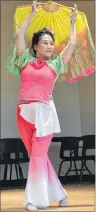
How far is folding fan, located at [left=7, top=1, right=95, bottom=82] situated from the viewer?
11.5 ft

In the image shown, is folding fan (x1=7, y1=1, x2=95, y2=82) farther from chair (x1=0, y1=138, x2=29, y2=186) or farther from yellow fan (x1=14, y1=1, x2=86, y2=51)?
chair (x1=0, y1=138, x2=29, y2=186)

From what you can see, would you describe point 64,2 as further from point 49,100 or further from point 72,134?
point 49,100

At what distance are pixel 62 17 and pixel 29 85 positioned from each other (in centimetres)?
73

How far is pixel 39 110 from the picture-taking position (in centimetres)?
315

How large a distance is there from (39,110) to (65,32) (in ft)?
2.63

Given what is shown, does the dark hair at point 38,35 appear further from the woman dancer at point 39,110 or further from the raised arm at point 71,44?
the raised arm at point 71,44

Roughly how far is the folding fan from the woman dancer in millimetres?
257

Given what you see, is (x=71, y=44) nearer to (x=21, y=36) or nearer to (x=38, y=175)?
(x=21, y=36)

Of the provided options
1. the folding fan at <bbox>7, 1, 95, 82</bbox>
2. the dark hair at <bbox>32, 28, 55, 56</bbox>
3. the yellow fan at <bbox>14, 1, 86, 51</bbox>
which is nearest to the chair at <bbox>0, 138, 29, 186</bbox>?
the folding fan at <bbox>7, 1, 95, 82</bbox>

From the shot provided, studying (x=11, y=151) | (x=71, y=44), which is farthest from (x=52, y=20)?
(x=11, y=151)

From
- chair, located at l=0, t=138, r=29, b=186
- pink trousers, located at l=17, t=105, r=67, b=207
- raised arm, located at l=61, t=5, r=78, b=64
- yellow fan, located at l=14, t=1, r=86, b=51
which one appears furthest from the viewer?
chair, located at l=0, t=138, r=29, b=186

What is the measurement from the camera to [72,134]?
716 centimetres

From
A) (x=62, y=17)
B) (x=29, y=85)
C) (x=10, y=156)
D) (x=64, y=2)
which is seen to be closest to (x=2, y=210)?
(x=29, y=85)

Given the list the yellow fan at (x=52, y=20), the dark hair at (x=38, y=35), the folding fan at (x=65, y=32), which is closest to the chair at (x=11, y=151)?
the folding fan at (x=65, y=32)
